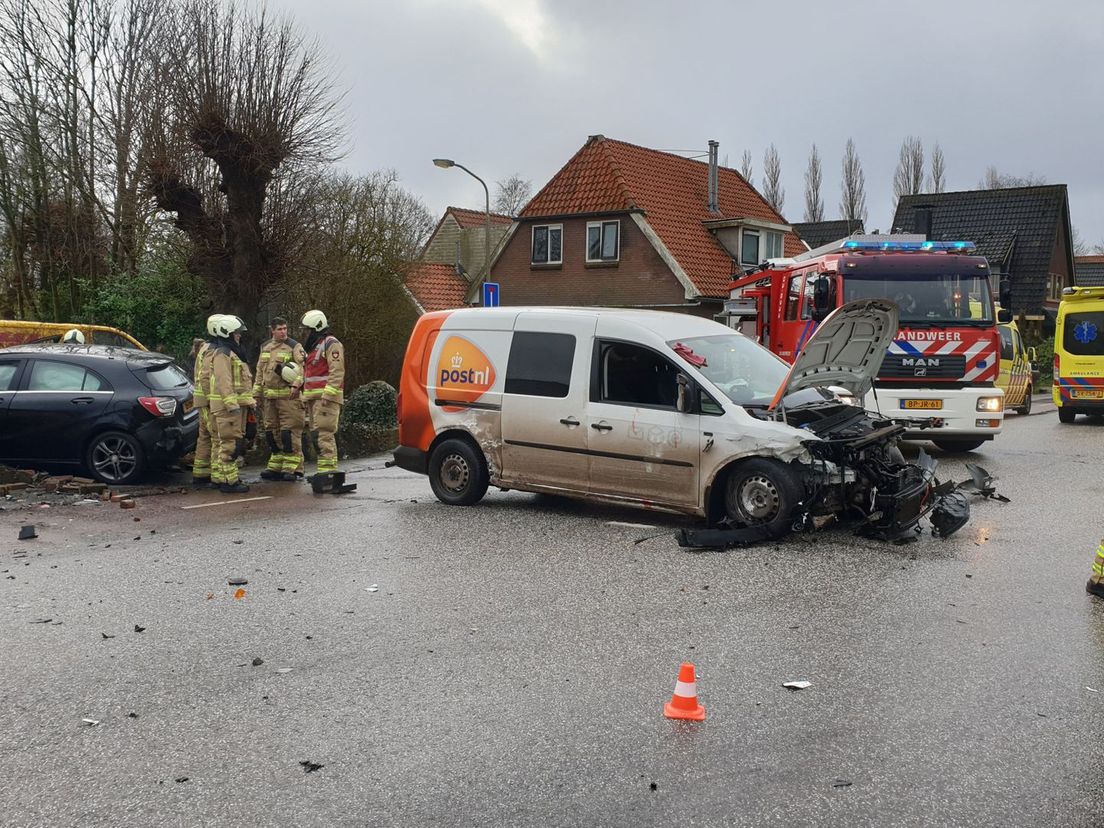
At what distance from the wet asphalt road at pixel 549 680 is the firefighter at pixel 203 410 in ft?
10.3

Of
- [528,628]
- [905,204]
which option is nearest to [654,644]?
[528,628]

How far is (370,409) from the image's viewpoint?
55.4ft

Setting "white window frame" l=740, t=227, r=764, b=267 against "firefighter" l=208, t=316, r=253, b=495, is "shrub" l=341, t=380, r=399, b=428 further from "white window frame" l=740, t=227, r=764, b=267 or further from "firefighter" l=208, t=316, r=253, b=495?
"white window frame" l=740, t=227, r=764, b=267

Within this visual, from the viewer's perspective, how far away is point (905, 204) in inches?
1906

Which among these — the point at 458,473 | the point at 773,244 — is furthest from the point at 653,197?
the point at 458,473

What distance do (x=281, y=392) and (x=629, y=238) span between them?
78.8ft

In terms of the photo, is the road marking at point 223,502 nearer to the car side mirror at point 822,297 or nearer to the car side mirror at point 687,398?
the car side mirror at point 687,398

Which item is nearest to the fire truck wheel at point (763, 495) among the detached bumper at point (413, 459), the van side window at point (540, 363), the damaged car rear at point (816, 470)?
the damaged car rear at point (816, 470)

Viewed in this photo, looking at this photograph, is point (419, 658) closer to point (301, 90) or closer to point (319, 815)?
point (319, 815)

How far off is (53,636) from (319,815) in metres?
3.05

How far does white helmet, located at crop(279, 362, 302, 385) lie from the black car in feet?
4.17

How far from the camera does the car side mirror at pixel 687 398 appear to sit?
27.9 feet

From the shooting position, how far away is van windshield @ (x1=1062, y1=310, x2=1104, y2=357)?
64.8ft

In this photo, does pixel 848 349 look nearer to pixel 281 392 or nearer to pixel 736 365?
pixel 736 365
